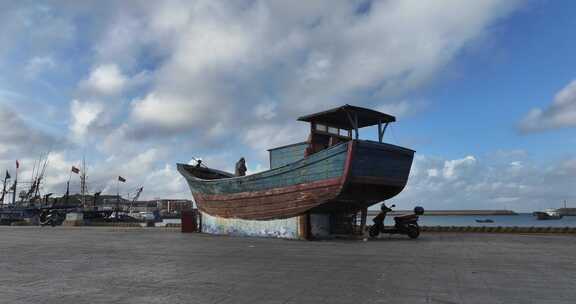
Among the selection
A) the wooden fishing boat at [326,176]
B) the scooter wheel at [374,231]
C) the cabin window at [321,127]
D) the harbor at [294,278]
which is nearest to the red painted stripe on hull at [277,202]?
the wooden fishing boat at [326,176]

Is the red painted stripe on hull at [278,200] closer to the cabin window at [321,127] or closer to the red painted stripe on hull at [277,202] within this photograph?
the red painted stripe on hull at [277,202]

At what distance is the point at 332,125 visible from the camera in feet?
67.2

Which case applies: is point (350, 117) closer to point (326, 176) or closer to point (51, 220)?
point (326, 176)

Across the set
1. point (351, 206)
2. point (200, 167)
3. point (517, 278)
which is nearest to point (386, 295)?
point (517, 278)

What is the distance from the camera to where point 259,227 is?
2091 cm

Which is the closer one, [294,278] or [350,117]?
[294,278]

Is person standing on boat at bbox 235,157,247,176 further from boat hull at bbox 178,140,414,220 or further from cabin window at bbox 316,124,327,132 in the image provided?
cabin window at bbox 316,124,327,132

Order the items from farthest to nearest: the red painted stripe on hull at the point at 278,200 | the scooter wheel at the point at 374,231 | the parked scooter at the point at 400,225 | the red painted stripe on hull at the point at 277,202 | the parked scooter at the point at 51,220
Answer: the parked scooter at the point at 51,220, the scooter wheel at the point at 374,231, the parked scooter at the point at 400,225, the red painted stripe on hull at the point at 277,202, the red painted stripe on hull at the point at 278,200

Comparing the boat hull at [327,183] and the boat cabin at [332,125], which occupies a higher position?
the boat cabin at [332,125]

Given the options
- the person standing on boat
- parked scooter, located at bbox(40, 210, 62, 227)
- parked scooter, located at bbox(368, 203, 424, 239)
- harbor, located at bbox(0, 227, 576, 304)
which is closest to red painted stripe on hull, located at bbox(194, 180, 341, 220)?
the person standing on boat

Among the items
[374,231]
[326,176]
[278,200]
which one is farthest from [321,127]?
[374,231]

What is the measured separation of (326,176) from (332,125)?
13.0 ft

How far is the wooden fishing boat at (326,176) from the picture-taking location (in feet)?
55.5

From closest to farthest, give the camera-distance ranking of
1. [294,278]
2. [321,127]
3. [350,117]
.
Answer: [294,278] → [350,117] → [321,127]
